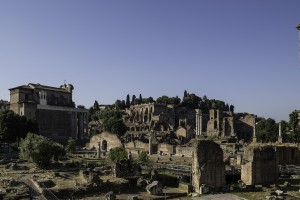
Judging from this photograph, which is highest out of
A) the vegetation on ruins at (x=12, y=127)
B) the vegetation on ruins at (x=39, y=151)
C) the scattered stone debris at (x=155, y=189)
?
the vegetation on ruins at (x=12, y=127)

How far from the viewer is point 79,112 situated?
245 ft

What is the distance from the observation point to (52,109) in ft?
228

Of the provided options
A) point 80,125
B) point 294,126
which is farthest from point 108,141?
point 294,126

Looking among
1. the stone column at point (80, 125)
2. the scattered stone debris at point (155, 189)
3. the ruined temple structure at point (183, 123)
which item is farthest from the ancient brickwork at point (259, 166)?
the stone column at point (80, 125)

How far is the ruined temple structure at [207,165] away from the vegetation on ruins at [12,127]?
33.6 m

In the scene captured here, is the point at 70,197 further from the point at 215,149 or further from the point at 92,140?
the point at 92,140

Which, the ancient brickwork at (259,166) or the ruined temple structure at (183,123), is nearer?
the ancient brickwork at (259,166)

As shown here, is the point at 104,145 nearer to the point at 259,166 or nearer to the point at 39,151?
the point at 39,151

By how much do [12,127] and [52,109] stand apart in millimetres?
17265

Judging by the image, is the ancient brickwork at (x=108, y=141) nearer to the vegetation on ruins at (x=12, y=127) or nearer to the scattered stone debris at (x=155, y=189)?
the vegetation on ruins at (x=12, y=127)

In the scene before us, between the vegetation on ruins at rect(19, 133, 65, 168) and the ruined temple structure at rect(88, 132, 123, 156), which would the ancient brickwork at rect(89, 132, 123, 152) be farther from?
the vegetation on ruins at rect(19, 133, 65, 168)

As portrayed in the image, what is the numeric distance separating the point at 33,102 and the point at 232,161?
39.0 meters

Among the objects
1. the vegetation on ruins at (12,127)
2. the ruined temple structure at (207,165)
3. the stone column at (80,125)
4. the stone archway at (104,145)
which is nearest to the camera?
the ruined temple structure at (207,165)

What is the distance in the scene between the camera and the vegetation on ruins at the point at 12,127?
170ft
